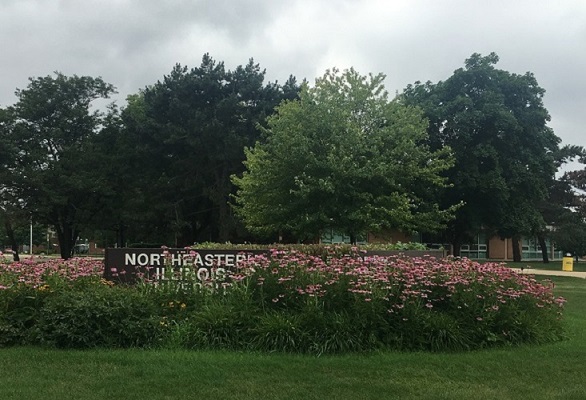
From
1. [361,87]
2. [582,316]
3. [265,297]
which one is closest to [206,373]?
[265,297]

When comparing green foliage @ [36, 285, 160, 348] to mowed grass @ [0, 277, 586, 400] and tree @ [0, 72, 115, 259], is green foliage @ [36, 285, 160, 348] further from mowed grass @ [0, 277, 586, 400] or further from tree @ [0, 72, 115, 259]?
tree @ [0, 72, 115, 259]

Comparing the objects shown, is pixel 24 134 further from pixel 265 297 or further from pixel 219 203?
pixel 265 297

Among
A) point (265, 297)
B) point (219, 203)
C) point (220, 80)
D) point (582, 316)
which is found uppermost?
point (220, 80)

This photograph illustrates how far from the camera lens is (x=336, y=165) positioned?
19.1 metres

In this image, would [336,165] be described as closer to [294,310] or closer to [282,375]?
[294,310]

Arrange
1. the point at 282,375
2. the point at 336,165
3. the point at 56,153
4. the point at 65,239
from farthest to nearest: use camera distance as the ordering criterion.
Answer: the point at 65,239 < the point at 56,153 < the point at 336,165 < the point at 282,375

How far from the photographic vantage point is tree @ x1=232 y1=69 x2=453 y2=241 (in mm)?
19656

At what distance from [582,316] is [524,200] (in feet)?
72.6

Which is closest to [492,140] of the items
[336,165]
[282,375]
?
[336,165]

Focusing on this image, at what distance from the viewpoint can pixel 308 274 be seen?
8.05m

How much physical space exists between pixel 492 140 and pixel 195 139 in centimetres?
1636

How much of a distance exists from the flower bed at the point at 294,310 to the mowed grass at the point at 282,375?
0.35 meters

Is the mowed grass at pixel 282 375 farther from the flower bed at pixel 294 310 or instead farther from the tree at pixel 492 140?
the tree at pixel 492 140

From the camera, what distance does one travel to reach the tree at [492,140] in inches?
1228
